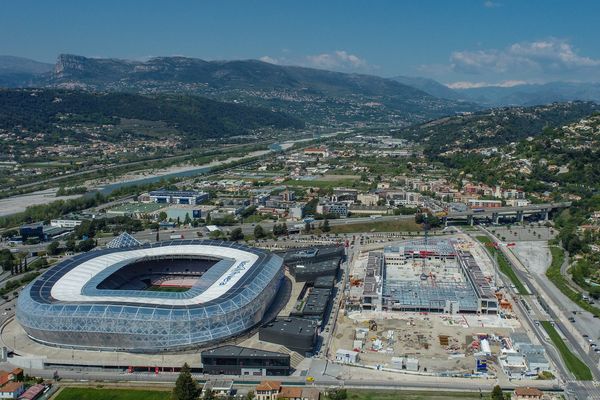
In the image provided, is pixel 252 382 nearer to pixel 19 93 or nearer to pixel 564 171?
pixel 564 171

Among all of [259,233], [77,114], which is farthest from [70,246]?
[77,114]

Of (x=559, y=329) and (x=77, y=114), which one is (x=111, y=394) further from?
(x=77, y=114)

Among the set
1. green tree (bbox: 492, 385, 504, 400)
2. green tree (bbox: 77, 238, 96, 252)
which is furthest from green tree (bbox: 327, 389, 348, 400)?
green tree (bbox: 77, 238, 96, 252)

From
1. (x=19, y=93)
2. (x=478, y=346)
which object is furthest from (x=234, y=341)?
(x=19, y=93)

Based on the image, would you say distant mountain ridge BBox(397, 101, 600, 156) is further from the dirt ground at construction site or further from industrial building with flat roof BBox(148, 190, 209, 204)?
the dirt ground at construction site

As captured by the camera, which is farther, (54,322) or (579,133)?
(579,133)

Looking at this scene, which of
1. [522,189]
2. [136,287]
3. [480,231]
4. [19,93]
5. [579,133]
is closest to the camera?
[136,287]
